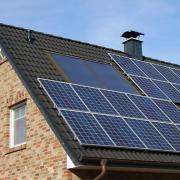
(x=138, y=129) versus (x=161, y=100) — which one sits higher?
(x=161, y=100)

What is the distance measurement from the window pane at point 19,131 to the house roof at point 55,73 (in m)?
1.48

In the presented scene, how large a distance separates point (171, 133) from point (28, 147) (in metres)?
4.02

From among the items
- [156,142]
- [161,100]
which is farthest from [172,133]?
[161,100]

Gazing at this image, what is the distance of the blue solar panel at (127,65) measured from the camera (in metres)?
16.8

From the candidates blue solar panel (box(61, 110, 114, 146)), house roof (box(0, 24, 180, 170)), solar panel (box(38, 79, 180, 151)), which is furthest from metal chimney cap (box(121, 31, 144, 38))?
blue solar panel (box(61, 110, 114, 146))

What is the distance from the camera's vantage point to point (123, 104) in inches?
533

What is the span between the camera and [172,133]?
13.2 metres

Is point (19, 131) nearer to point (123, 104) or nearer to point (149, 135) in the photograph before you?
point (123, 104)

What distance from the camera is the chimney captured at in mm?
19609

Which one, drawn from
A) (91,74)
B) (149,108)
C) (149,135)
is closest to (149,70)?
(91,74)

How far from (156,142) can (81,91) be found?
2.51 metres

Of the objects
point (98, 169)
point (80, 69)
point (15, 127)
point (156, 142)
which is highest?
point (80, 69)

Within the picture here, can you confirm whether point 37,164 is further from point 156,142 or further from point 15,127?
point 156,142

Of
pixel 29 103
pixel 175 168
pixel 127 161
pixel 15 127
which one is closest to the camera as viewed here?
pixel 127 161
